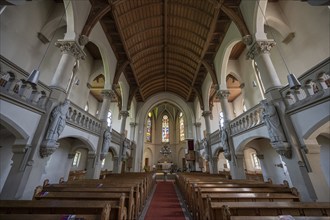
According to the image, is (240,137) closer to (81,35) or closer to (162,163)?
(81,35)

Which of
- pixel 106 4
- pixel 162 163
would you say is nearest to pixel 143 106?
pixel 162 163

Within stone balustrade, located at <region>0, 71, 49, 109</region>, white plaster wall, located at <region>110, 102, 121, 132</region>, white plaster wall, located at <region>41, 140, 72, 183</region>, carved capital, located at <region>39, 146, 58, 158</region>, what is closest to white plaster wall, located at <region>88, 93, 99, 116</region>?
white plaster wall, located at <region>110, 102, 121, 132</region>

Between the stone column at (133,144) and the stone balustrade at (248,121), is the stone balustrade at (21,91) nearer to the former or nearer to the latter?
the stone balustrade at (248,121)

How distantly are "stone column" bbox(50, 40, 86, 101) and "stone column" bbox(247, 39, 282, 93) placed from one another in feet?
24.0

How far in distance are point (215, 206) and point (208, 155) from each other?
9844 mm

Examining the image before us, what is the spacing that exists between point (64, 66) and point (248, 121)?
8.22 metres

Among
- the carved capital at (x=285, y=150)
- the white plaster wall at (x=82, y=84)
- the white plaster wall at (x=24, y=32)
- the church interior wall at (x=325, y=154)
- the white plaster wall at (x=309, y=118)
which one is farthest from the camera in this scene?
the white plaster wall at (x=82, y=84)

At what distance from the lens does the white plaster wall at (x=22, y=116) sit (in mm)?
3514

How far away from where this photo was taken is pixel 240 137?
7383 mm

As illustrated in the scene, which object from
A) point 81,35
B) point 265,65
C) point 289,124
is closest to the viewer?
point 289,124

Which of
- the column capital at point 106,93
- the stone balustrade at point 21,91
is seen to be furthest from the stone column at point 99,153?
the stone balustrade at point 21,91

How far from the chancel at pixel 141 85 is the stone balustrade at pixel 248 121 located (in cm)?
7

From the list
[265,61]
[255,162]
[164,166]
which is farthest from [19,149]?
[164,166]

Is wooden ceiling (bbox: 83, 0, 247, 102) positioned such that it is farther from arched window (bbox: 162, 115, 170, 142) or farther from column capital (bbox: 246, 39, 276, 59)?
arched window (bbox: 162, 115, 170, 142)
